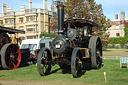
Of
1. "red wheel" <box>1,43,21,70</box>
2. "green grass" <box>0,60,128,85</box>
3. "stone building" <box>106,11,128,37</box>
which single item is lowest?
"green grass" <box>0,60,128,85</box>

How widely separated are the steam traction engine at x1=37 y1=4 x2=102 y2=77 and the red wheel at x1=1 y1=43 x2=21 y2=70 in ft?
9.88

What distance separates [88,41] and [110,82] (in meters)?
4.32

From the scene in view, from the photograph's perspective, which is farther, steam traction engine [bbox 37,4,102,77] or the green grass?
steam traction engine [bbox 37,4,102,77]

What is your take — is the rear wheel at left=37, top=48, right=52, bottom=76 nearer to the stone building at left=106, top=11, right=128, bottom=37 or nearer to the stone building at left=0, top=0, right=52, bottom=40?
the stone building at left=0, top=0, right=52, bottom=40

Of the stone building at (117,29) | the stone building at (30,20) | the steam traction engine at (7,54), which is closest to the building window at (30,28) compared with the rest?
the stone building at (30,20)

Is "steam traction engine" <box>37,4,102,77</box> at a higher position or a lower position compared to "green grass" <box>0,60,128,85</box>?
higher

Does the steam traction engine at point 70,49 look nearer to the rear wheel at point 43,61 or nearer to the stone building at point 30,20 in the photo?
the rear wheel at point 43,61

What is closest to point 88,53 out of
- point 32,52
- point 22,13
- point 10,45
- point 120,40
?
point 10,45

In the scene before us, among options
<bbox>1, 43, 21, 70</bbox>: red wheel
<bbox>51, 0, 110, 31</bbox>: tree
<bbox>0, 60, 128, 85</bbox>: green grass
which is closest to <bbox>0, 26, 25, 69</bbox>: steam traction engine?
<bbox>1, 43, 21, 70</bbox>: red wheel

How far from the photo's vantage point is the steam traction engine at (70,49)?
9.81 meters

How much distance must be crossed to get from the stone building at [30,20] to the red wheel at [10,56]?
3310 cm

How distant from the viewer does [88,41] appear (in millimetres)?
12164

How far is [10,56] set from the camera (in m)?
13.5

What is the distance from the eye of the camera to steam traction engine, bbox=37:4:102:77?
9812 millimetres
